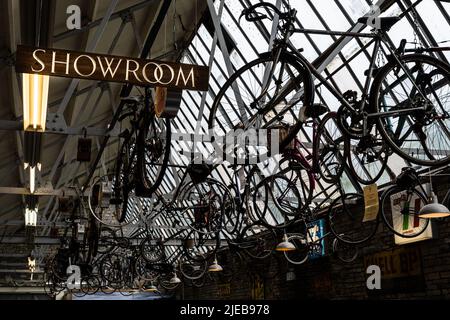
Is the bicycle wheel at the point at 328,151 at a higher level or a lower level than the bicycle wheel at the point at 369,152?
higher

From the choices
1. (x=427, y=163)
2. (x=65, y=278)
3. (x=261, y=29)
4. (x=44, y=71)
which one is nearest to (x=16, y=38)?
(x=44, y=71)

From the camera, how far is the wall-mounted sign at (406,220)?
7715 millimetres

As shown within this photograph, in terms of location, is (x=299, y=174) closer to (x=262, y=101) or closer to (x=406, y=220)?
(x=262, y=101)

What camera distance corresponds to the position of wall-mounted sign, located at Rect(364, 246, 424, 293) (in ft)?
27.1

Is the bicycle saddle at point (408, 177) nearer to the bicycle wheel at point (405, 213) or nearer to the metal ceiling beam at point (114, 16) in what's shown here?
the bicycle wheel at point (405, 213)

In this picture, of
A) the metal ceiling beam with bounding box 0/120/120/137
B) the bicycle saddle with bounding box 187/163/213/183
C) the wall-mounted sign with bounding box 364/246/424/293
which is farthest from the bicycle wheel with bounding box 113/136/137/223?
the wall-mounted sign with bounding box 364/246/424/293

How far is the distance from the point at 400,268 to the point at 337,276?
1948 mm

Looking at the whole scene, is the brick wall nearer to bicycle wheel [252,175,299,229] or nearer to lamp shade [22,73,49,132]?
bicycle wheel [252,175,299,229]

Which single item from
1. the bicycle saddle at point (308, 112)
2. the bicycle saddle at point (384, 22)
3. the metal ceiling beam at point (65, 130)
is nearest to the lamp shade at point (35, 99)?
the metal ceiling beam at point (65, 130)

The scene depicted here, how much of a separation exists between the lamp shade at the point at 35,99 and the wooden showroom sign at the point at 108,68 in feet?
4.10

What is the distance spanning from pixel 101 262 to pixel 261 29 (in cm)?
766

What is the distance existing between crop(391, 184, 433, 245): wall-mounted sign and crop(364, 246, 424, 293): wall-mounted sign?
0.79ft

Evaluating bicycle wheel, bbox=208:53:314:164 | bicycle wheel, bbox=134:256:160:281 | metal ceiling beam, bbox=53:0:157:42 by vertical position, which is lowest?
bicycle wheel, bbox=134:256:160:281

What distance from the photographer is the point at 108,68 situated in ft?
13.5
